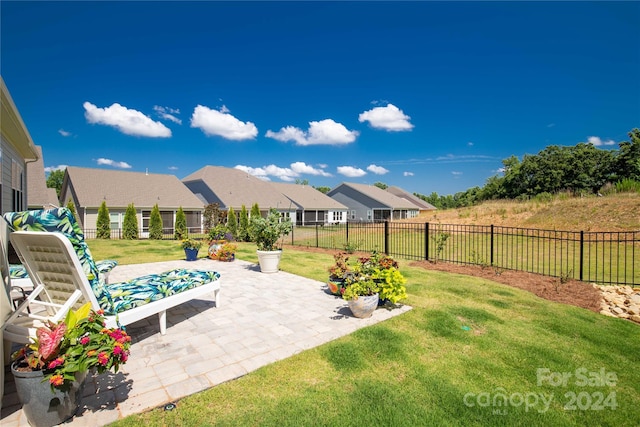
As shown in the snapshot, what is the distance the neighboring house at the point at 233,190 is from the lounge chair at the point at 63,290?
25.2 m

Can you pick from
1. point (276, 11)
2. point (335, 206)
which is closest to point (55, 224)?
point (276, 11)

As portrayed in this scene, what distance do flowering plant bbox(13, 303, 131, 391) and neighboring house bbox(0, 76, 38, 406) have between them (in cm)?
83

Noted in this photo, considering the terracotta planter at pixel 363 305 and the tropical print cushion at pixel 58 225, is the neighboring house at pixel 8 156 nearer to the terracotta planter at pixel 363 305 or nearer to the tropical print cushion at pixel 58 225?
the tropical print cushion at pixel 58 225

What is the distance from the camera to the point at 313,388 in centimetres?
307

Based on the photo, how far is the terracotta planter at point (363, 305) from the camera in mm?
4969

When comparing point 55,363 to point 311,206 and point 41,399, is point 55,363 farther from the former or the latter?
point 311,206

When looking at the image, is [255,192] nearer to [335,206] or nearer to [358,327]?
[335,206]

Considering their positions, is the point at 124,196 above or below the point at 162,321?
above

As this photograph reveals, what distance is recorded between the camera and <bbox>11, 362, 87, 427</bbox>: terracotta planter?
2.27 metres

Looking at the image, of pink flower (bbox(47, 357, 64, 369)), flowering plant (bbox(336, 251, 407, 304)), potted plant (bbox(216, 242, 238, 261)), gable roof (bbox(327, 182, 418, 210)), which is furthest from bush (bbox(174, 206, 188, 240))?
gable roof (bbox(327, 182, 418, 210))

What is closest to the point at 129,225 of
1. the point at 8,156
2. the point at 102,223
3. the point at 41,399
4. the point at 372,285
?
the point at 102,223

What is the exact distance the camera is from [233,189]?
32.9 meters

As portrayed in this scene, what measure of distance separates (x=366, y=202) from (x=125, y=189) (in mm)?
30391

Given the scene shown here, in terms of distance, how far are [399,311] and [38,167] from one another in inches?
1080
